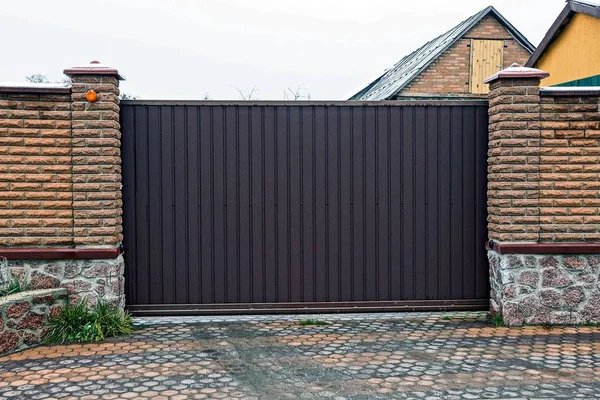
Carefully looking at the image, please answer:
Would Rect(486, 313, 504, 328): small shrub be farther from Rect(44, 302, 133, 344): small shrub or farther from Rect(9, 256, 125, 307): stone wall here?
Rect(9, 256, 125, 307): stone wall

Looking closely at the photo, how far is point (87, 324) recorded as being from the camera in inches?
261

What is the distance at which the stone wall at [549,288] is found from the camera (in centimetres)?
698

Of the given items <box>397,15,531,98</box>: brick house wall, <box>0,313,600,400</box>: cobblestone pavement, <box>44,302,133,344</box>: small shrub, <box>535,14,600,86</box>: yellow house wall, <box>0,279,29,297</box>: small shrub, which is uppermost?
<box>397,15,531,98</box>: brick house wall

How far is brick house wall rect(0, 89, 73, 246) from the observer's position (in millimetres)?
6758

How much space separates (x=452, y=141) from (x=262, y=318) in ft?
9.76

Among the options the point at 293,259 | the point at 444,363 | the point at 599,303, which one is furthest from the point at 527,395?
the point at 293,259

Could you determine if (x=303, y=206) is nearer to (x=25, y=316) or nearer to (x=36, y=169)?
(x=36, y=169)

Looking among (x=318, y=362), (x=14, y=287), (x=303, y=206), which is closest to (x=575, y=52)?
(x=303, y=206)

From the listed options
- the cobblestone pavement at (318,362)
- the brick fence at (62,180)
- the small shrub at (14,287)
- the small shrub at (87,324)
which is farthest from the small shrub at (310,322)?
the small shrub at (14,287)

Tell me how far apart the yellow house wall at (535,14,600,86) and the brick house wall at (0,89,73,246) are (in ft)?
26.7

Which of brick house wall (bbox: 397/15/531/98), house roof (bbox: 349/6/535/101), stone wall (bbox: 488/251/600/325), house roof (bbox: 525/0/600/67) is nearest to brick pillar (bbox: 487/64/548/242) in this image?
stone wall (bbox: 488/251/600/325)

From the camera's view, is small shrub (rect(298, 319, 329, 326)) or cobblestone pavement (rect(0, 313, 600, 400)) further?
small shrub (rect(298, 319, 329, 326))

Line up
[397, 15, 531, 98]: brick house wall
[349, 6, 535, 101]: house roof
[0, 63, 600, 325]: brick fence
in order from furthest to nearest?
[397, 15, 531, 98]: brick house wall → [349, 6, 535, 101]: house roof → [0, 63, 600, 325]: brick fence

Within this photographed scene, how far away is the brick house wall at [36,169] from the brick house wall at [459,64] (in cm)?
1391
